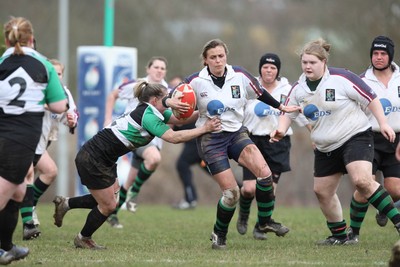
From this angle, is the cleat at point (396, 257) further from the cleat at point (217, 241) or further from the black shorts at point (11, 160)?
the black shorts at point (11, 160)

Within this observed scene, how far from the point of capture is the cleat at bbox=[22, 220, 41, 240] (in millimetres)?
10211

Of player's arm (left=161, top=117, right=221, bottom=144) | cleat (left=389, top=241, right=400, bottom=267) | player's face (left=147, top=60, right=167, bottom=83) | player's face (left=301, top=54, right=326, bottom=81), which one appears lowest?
cleat (left=389, top=241, right=400, bottom=267)

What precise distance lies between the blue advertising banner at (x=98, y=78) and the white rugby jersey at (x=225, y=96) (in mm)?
7379

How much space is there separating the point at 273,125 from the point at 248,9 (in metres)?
18.5

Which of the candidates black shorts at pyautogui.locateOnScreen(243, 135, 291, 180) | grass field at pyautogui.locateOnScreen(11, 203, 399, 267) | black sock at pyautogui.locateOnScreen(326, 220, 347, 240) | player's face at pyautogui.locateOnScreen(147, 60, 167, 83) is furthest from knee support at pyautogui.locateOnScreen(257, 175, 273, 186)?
player's face at pyautogui.locateOnScreen(147, 60, 167, 83)

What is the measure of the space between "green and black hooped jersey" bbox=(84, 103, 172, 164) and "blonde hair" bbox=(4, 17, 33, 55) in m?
1.49

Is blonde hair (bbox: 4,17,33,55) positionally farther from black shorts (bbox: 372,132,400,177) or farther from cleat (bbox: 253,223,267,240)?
black shorts (bbox: 372,132,400,177)

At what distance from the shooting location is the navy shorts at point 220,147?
29.8 ft

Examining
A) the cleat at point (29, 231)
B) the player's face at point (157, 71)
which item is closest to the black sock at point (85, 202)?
the cleat at point (29, 231)

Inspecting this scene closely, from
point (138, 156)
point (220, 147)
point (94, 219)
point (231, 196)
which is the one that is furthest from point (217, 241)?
point (138, 156)

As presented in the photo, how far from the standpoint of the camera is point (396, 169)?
10.0 meters

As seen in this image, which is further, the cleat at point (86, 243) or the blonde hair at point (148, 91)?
the cleat at point (86, 243)

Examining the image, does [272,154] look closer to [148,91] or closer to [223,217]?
[223,217]

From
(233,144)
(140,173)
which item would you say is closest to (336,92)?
(233,144)
